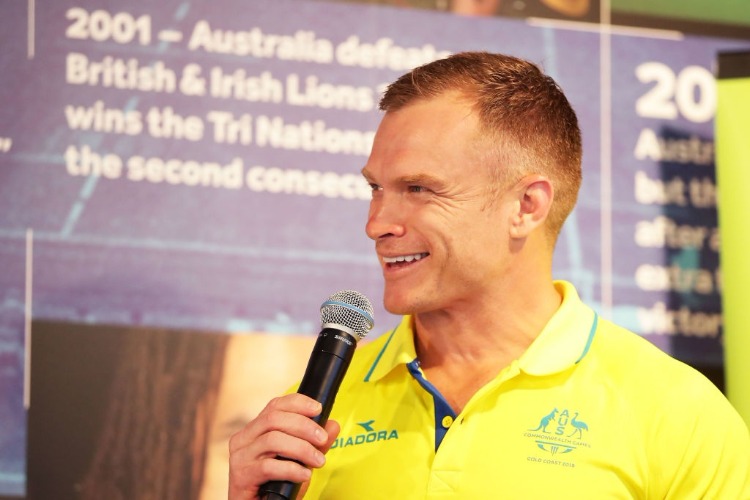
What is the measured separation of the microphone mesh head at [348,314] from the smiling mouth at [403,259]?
0.23m

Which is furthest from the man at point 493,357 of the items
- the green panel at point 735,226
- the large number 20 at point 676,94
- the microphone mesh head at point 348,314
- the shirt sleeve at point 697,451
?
the large number 20 at point 676,94

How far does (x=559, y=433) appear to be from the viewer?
1950mm

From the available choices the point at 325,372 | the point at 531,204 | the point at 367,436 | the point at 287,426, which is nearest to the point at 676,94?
the point at 531,204

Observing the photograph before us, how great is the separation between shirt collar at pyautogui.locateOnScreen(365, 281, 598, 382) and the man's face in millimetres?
142

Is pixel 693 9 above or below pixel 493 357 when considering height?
above

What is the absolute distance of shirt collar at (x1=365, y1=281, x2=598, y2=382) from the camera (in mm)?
2029

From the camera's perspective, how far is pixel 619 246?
11.5 ft

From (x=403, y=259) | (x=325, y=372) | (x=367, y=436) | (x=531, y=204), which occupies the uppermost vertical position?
(x=531, y=204)

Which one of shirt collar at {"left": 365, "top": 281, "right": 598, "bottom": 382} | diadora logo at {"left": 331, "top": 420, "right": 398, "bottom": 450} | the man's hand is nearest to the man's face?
shirt collar at {"left": 365, "top": 281, "right": 598, "bottom": 382}

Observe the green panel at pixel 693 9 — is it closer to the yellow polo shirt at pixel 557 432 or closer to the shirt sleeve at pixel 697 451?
the yellow polo shirt at pixel 557 432

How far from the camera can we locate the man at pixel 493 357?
6.21 ft

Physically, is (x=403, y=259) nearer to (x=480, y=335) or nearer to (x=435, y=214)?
(x=435, y=214)

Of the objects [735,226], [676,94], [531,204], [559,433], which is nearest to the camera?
[559,433]

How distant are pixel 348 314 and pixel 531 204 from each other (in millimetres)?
558
